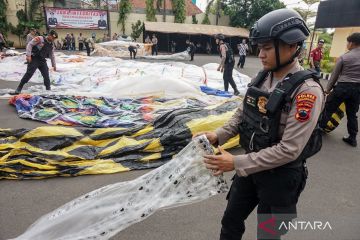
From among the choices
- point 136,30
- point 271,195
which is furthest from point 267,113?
point 136,30

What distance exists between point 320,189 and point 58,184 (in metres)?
3.13

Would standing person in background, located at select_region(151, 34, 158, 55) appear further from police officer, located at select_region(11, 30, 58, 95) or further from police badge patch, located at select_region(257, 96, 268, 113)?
police badge patch, located at select_region(257, 96, 268, 113)

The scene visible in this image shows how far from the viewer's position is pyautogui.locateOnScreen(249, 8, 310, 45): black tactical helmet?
1462 millimetres

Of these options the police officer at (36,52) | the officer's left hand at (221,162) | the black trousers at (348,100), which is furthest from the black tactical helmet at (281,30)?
the police officer at (36,52)

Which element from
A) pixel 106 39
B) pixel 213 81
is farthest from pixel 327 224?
pixel 106 39

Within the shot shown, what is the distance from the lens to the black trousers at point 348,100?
182 inches

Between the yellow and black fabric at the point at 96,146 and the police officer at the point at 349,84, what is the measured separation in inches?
72.5

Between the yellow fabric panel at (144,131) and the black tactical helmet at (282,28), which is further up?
the black tactical helmet at (282,28)

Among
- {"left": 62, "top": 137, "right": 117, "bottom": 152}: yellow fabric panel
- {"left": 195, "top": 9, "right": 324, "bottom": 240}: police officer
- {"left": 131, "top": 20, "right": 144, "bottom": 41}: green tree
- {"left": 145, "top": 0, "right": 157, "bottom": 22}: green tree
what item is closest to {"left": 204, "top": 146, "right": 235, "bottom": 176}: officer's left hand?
{"left": 195, "top": 9, "right": 324, "bottom": 240}: police officer

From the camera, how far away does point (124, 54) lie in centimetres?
2095

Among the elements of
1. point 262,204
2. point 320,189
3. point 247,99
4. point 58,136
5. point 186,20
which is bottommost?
point 320,189

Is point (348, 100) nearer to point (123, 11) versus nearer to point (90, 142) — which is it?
point (90, 142)

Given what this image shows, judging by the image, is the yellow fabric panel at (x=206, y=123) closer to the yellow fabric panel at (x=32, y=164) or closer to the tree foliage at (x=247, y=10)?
the yellow fabric panel at (x=32, y=164)

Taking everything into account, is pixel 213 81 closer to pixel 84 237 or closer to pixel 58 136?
pixel 58 136
